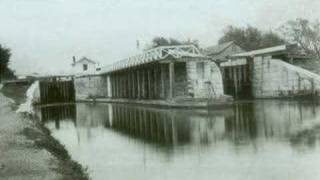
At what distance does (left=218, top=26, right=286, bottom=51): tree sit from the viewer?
250 ft

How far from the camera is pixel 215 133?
19188mm

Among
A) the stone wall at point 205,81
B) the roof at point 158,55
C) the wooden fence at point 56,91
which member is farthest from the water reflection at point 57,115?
the wooden fence at point 56,91

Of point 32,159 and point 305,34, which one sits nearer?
point 32,159

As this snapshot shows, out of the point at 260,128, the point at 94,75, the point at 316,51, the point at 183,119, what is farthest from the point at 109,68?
the point at 260,128

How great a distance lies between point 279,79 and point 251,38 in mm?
37861

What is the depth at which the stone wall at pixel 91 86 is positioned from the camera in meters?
59.3

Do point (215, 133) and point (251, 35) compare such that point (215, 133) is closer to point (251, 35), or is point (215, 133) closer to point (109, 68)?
point (109, 68)

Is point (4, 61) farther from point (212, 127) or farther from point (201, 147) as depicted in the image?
point (201, 147)

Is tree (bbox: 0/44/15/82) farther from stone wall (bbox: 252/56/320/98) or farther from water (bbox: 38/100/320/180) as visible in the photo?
water (bbox: 38/100/320/180)

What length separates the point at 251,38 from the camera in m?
78.2

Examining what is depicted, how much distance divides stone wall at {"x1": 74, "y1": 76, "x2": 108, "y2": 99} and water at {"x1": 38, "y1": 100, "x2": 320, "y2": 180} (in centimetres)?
3348

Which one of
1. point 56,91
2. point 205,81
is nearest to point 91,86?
point 56,91

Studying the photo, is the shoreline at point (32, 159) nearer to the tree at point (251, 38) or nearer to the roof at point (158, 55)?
the roof at point (158, 55)

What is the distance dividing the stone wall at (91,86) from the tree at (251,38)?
23.8 m
